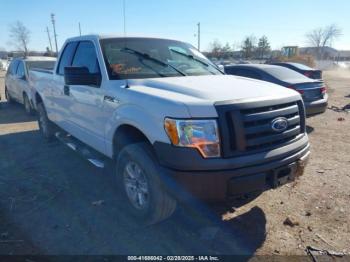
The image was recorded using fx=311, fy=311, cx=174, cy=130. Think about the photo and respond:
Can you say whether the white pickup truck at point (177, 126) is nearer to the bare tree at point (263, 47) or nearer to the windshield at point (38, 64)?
the windshield at point (38, 64)

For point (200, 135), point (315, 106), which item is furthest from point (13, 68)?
point (200, 135)

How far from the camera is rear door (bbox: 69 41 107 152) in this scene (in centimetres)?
394

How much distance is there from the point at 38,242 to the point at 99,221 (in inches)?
26.0

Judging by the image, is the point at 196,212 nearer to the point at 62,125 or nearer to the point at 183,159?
the point at 183,159

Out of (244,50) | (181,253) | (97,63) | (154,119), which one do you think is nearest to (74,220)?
(181,253)

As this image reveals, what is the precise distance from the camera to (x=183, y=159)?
8.83ft

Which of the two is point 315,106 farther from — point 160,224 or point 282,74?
point 160,224

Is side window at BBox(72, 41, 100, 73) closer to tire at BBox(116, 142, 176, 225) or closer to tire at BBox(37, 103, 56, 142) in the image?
tire at BBox(116, 142, 176, 225)

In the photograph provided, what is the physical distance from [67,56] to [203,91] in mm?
3079

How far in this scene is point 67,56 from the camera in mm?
5172

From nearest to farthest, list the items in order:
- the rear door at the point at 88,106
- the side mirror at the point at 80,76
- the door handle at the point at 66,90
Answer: the side mirror at the point at 80,76 → the rear door at the point at 88,106 → the door handle at the point at 66,90

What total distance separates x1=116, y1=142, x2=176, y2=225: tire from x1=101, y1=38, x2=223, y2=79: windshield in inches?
40.1

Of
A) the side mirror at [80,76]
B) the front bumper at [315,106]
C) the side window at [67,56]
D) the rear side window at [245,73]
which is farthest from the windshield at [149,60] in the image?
the rear side window at [245,73]

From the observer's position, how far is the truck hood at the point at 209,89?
9.59 feet
